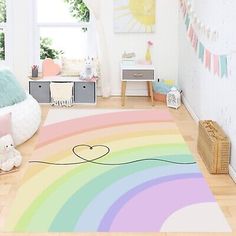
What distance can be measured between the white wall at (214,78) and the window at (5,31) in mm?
2131

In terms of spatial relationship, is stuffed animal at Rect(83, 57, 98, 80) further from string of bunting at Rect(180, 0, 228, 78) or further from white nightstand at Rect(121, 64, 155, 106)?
string of bunting at Rect(180, 0, 228, 78)

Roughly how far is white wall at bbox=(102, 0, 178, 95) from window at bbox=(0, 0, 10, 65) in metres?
1.17

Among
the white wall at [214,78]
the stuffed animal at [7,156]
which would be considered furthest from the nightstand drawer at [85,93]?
the stuffed animal at [7,156]

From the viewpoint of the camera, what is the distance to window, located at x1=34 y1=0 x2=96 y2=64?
249 inches

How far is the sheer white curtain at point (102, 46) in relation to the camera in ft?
20.1

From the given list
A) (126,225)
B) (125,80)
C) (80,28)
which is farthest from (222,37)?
(80,28)

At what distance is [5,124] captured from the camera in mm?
4074

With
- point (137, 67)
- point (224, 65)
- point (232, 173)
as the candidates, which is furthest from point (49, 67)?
point (232, 173)

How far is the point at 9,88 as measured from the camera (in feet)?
15.1

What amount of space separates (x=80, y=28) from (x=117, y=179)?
316cm

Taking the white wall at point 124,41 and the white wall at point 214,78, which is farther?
the white wall at point 124,41

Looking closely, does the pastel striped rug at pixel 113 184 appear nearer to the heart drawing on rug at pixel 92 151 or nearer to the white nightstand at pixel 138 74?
the heart drawing on rug at pixel 92 151

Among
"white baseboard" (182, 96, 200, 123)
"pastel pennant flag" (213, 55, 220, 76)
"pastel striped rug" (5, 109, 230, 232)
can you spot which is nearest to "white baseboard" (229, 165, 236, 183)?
"pastel striped rug" (5, 109, 230, 232)

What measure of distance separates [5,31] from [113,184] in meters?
3.39
